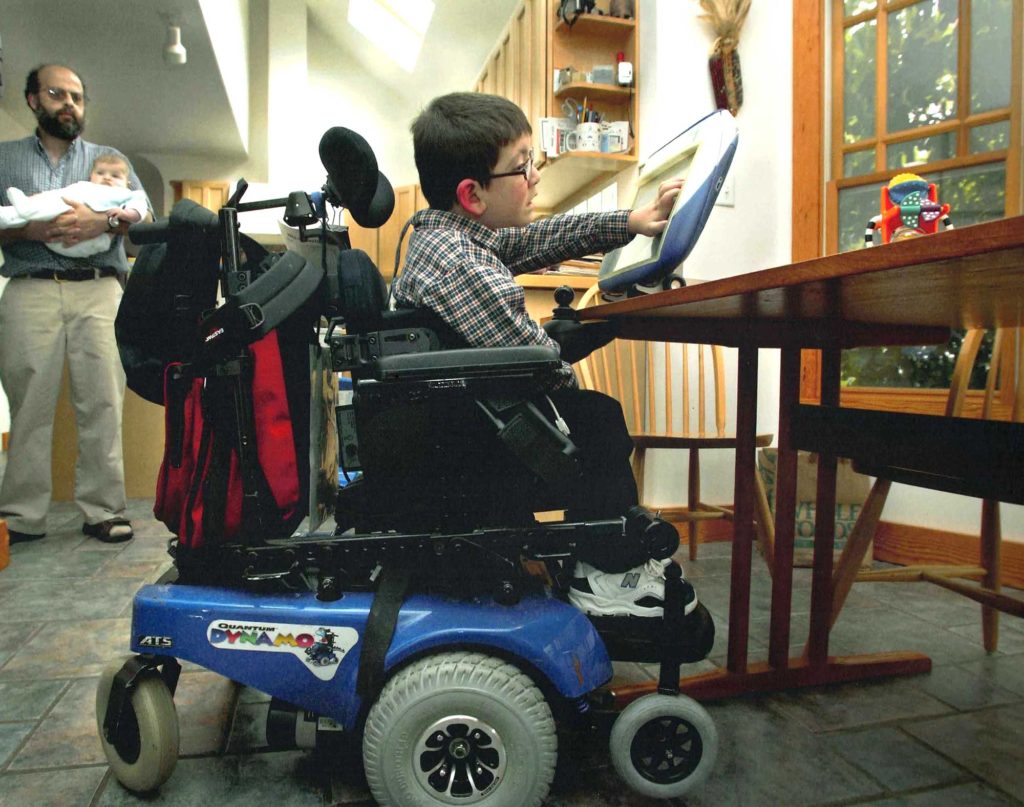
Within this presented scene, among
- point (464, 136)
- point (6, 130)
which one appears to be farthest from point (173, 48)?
point (464, 136)

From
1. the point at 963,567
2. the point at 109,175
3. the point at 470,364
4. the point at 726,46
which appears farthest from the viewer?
the point at 726,46

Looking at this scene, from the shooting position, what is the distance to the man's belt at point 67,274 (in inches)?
93.9

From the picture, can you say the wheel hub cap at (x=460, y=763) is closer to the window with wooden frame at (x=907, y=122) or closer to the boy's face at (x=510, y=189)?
the boy's face at (x=510, y=189)

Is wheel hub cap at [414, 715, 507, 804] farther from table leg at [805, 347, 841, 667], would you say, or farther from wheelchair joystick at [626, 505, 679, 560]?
table leg at [805, 347, 841, 667]

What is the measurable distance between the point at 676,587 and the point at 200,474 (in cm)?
69

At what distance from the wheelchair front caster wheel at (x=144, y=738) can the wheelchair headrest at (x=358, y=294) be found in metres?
0.57

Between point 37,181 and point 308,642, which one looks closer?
point 308,642

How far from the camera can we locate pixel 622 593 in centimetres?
103

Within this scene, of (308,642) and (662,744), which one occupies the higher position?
(308,642)

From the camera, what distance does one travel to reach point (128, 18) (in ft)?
13.0

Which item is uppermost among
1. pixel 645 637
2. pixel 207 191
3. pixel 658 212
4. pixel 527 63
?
pixel 527 63

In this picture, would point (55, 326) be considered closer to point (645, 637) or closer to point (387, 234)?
point (645, 637)

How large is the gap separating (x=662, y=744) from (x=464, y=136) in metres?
0.96

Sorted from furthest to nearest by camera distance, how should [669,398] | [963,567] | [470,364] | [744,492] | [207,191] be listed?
[207,191]
[669,398]
[963,567]
[744,492]
[470,364]
